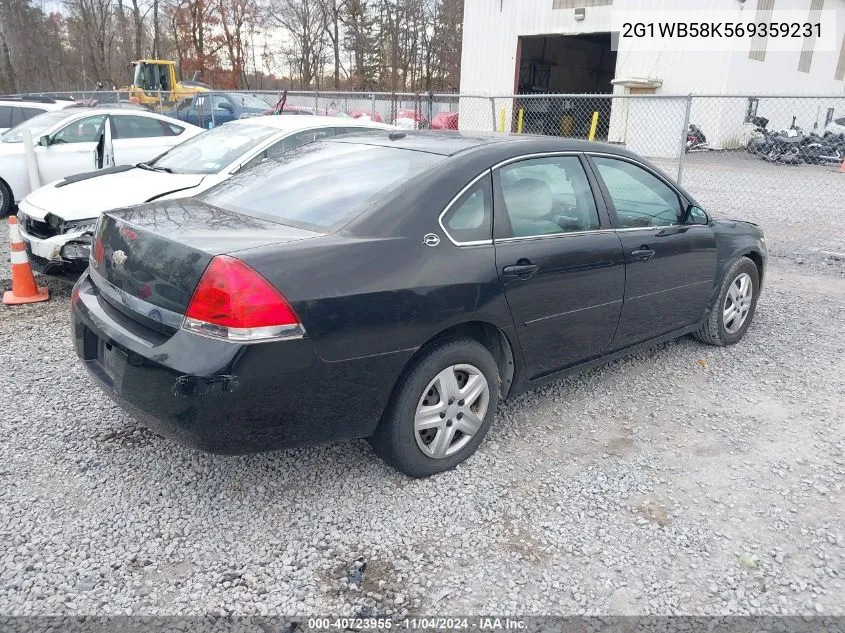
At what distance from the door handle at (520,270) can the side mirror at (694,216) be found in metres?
1.63

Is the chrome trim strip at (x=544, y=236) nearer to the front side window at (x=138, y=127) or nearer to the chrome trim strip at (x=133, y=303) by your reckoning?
the chrome trim strip at (x=133, y=303)

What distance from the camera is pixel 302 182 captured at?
3.55 meters

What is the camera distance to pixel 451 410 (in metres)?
3.22

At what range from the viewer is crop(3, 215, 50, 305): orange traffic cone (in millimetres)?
5571

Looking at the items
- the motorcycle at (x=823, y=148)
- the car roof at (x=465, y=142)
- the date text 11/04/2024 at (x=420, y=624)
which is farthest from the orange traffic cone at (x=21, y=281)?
the motorcycle at (x=823, y=148)

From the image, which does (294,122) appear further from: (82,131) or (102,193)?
(82,131)

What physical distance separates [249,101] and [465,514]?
61.2 ft

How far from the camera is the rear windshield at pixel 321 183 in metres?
3.16

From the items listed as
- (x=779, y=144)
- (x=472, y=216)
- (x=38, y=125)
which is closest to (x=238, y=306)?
(x=472, y=216)

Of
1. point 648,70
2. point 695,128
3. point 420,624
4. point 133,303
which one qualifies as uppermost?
point 648,70

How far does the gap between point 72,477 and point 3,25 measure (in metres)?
44.9

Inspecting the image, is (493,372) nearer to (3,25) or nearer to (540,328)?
(540,328)

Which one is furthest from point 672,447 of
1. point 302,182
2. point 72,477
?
point 72,477

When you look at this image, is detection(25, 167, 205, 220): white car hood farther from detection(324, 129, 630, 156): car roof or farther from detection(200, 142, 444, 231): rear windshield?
detection(324, 129, 630, 156): car roof
